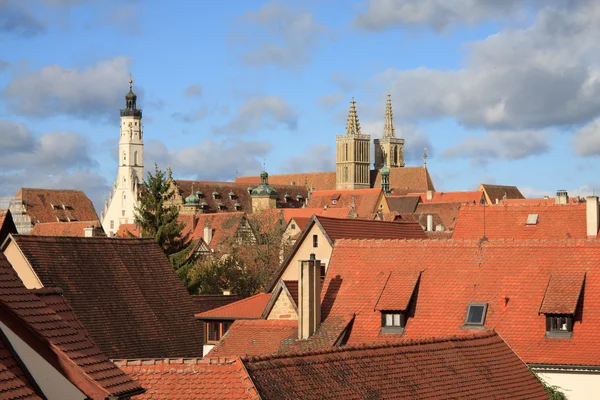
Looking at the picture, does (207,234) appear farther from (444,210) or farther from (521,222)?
(521,222)

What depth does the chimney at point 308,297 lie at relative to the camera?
29.9 m

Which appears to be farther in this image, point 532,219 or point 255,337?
point 532,219

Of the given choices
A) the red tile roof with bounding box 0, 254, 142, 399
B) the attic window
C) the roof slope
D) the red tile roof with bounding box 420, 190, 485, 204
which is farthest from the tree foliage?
the red tile roof with bounding box 420, 190, 485, 204

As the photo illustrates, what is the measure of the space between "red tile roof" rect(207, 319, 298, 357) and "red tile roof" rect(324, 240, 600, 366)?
137 centimetres

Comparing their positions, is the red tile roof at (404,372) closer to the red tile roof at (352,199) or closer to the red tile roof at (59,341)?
the red tile roof at (59,341)

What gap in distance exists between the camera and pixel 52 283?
1225 inches

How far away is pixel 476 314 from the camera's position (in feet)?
97.9

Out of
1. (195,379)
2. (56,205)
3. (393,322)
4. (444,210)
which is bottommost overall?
(195,379)

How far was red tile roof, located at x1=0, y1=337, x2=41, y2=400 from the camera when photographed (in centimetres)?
916

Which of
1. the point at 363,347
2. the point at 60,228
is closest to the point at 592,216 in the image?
the point at 363,347

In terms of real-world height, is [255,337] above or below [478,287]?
below

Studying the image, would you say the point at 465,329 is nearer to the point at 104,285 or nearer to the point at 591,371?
the point at 591,371

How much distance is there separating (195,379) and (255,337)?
52.9 ft

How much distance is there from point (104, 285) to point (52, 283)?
2.06 metres
